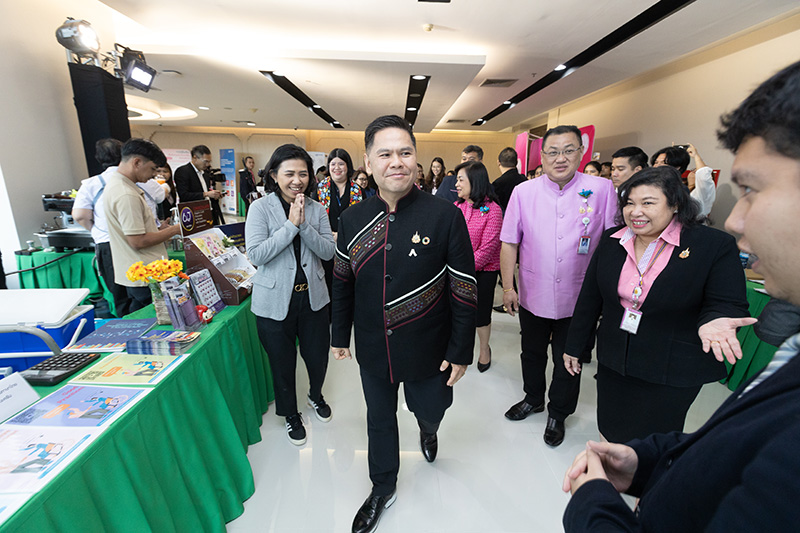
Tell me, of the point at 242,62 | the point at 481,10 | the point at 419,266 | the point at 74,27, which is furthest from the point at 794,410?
the point at 242,62

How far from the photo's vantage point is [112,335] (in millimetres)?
1523

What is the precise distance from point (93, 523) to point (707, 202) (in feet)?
14.4

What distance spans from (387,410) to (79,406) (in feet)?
3.51

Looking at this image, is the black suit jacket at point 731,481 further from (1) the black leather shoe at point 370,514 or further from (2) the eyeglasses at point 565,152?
(2) the eyeglasses at point 565,152

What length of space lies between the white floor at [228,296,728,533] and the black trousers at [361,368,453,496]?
228 millimetres

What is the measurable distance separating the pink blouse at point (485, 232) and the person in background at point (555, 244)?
0.46m

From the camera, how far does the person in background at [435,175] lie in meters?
5.98

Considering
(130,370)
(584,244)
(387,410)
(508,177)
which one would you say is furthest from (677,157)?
(130,370)

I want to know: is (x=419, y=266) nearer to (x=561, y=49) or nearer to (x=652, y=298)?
(x=652, y=298)

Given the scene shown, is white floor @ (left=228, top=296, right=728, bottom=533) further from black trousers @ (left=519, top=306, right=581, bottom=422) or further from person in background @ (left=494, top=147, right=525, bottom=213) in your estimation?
person in background @ (left=494, top=147, right=525, bottom=213)

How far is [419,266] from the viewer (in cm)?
129

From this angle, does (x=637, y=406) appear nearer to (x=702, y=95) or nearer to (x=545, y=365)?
(x=545, y=365)

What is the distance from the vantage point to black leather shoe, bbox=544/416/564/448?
2.04 metres

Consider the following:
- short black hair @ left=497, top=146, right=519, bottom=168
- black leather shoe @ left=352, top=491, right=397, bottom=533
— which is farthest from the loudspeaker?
short black hair @ left=497, top=146, right=519, bottom=168
